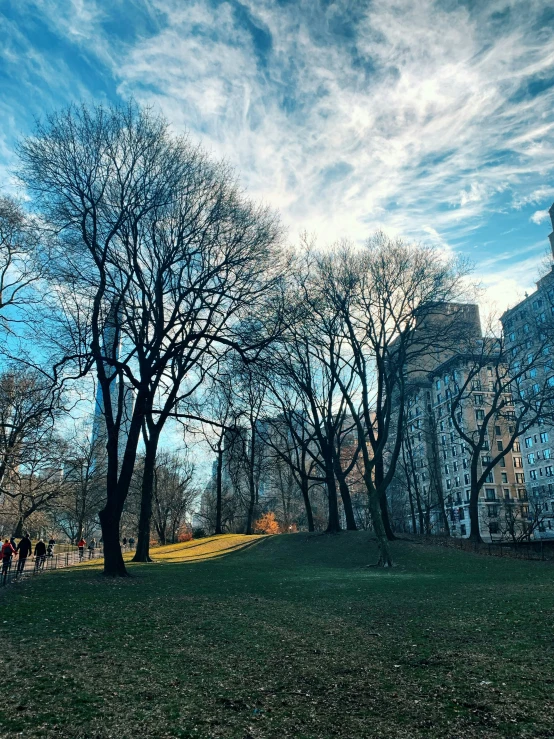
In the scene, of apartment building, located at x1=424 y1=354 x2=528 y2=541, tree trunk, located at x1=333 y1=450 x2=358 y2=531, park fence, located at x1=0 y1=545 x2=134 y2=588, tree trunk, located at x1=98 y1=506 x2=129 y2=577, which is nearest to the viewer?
tree trunk, located at x1=98 y1=506 x2=129 y2=577

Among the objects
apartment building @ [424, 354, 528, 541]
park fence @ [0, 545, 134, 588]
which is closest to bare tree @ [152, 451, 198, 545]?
park fence @ [0, 545, 134, 588]

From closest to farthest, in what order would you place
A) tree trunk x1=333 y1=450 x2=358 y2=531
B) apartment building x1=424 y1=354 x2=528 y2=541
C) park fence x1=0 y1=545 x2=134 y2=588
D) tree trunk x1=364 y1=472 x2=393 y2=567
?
park fence x1=0 y1=545 x2=134 y2=588 < tree trunk x1=364 y1=472 x2=393 y2=567 < tree trunk x1=333 y1=450 x2=358 y2=531 < apartment building x1=424 y1=354 x2=528 y2=541

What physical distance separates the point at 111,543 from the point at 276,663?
12173mm

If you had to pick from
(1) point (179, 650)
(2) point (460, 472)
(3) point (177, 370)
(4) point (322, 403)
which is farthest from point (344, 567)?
(2) point (460, 472)

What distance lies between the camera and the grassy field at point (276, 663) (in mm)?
4941

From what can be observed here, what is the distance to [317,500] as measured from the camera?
81.6 m

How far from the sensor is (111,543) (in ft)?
58.0

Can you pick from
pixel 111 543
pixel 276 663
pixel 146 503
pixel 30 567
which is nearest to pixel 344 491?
pixel 146 503

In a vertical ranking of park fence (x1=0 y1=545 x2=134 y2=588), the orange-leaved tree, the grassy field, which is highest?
the grassy field

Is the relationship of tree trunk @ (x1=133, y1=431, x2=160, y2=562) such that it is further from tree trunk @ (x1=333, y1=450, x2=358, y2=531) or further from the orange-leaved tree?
the orange-leaved tree

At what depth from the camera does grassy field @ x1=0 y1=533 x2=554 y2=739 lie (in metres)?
4.94

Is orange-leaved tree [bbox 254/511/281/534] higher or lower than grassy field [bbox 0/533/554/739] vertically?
lower

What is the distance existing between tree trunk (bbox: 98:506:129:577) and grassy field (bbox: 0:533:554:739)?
3.06 metres

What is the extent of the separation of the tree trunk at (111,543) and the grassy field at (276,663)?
3.06 m
